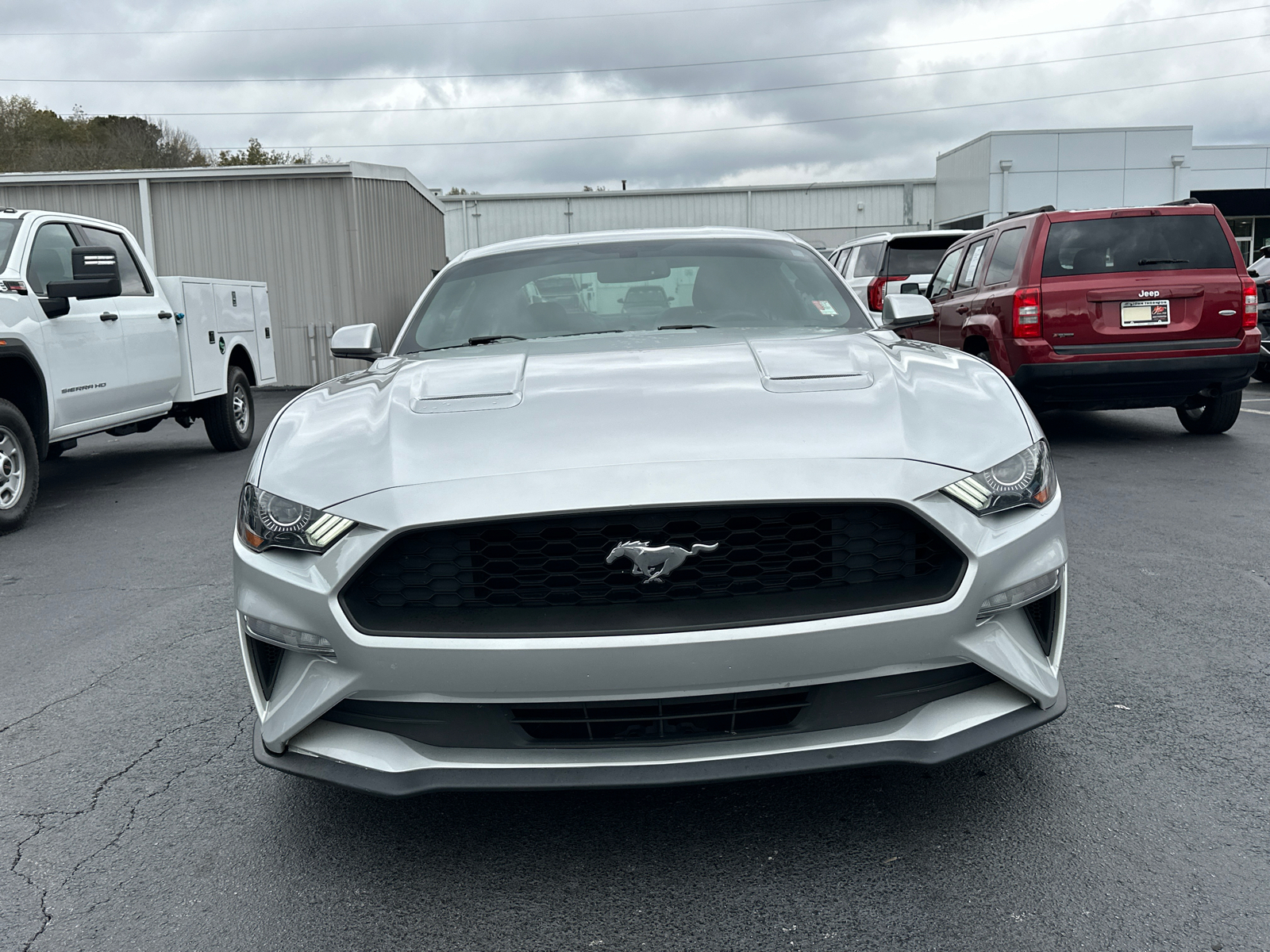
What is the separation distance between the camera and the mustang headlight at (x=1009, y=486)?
2.42 metres

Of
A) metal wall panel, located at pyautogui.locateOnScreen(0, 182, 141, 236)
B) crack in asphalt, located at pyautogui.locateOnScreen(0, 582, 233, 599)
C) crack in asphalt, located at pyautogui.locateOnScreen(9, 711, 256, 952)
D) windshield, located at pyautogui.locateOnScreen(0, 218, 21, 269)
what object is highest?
metal wall panel, located at pyautogui.locateOnScreen(0, 182, 141, 236)

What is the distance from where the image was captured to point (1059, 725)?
125 inches

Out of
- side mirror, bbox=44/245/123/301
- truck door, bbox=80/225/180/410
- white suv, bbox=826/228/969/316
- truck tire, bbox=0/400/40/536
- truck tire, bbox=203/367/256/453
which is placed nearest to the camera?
truck tire, bbox=0/400/40/536

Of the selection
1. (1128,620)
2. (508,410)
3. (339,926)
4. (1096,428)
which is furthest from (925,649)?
(1096,428)

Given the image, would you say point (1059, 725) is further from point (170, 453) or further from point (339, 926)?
point (170, 453)

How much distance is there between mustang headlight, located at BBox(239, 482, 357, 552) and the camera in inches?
94.8

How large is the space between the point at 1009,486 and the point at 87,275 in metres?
6.43

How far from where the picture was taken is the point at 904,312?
4145mm

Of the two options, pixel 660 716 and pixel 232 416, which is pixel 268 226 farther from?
pixel 660 716

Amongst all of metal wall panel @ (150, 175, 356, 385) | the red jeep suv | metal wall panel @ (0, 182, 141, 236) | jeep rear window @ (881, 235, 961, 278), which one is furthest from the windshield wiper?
metal wall panel @ (0, 182, 141, 236)

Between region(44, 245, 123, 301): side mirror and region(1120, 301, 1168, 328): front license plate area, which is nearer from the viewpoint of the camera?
region(44, 245, 123, 301): side mirror

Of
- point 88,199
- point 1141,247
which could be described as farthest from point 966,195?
point 1141,247

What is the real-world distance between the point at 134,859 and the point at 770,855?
4.98ft

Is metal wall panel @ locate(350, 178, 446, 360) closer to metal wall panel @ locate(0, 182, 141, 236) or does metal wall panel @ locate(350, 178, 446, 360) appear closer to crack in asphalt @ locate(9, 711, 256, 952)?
metal wall panel @ locate(0, 182, 141, 236)
